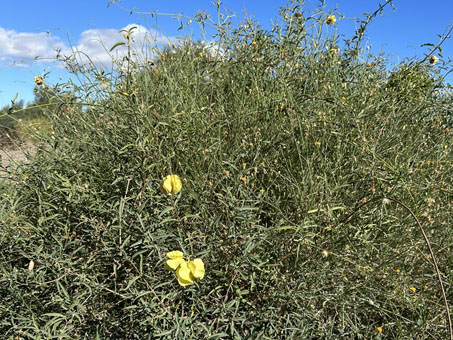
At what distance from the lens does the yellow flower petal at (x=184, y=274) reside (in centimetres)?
123

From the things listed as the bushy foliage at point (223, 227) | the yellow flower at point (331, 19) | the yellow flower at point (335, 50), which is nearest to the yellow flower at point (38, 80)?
the bushy foliage at point (223, 227)

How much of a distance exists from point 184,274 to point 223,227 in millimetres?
430

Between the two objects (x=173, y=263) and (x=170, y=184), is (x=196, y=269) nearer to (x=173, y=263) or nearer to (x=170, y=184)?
(x=173, y=263)

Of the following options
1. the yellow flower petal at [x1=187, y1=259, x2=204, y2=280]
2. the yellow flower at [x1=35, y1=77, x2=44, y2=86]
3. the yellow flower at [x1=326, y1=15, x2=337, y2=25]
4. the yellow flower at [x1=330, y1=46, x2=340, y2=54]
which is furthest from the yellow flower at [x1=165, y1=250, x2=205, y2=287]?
the yellow flower at [x1=326, y1=15, x2=337, y2=25]

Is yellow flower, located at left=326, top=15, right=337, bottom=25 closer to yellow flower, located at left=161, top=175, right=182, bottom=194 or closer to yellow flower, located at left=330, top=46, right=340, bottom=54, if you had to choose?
yellow flower, located at left=330, top=46, right=340, bottom=54

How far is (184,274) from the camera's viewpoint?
4.05 feet

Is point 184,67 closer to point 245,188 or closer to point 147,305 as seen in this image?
point 245,188

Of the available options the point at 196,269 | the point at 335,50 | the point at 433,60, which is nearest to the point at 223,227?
the point at 196,269

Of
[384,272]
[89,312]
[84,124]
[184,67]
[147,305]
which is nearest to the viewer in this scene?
[147,305]

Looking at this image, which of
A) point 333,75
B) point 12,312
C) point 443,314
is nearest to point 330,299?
point 443,314

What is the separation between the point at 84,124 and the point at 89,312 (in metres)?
0.90

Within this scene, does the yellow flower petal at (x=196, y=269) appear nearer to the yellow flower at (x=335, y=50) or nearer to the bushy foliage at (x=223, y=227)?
the bushy foliage at (x=223, y=227)

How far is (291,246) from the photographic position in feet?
5.38

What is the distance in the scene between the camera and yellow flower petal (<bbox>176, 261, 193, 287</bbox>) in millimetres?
1233
